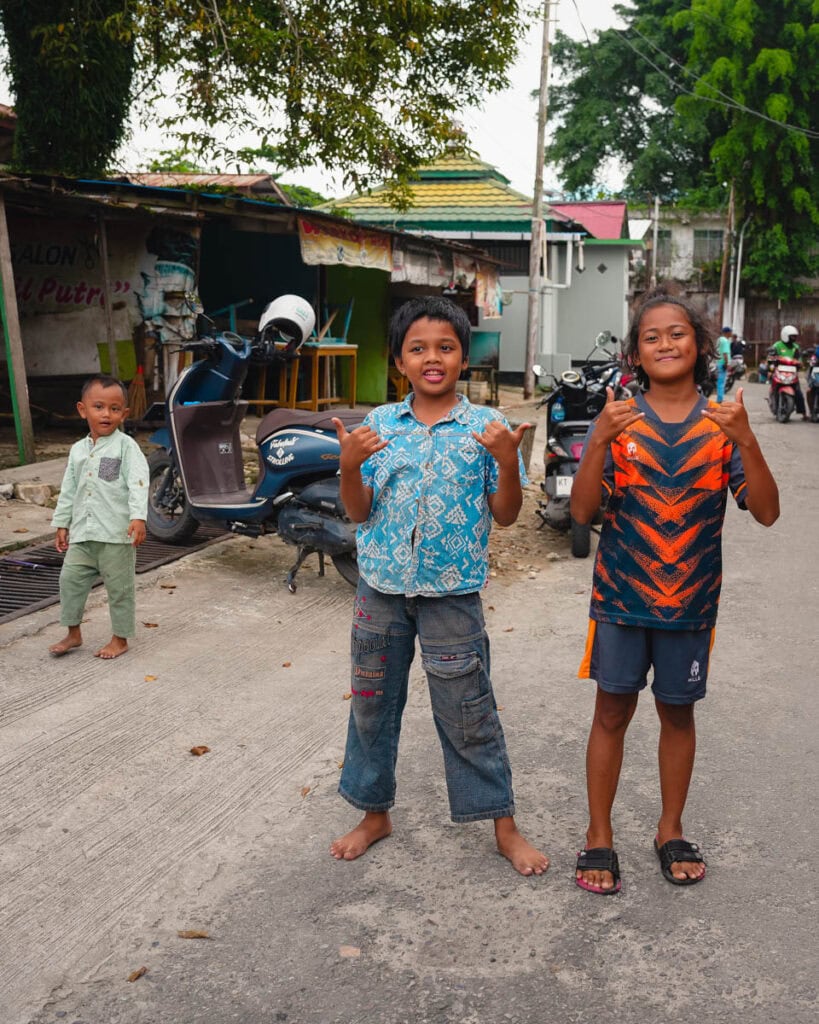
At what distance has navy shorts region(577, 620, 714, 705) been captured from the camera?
297cm

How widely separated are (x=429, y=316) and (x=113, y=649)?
278cm

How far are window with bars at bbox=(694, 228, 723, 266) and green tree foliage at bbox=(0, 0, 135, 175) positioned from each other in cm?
3431

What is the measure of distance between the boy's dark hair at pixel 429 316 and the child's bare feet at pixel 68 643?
8.90ft

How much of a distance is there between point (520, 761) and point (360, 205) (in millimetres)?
22739

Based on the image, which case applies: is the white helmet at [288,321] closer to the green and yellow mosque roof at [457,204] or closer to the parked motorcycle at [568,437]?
the parked motorcycle at [568,437]

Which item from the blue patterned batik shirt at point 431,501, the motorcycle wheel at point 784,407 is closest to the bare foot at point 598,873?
the blue patterned batik shirt at point 431,501

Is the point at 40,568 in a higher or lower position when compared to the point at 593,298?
lower

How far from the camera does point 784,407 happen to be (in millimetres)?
18297

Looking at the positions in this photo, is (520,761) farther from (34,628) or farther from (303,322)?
(303,322)

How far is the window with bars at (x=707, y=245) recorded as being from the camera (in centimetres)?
4412

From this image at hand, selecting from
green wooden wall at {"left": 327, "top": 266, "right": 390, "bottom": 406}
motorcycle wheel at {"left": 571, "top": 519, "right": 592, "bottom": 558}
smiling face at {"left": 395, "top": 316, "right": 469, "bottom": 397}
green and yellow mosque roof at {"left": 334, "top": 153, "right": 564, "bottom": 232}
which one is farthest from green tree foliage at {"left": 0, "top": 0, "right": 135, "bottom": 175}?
smiling face at {"left": 395, "top": 316, "right": 469, "bottom": 397}

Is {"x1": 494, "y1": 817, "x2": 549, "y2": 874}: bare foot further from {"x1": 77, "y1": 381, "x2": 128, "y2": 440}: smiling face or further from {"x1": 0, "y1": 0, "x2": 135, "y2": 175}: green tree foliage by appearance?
{"x1": 0, "y1": 0, "x2": 135, "y2": 175}: green tree foliage

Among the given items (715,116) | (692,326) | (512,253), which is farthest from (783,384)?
(715,116)

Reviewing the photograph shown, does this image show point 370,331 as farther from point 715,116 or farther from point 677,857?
A: point 715,116
